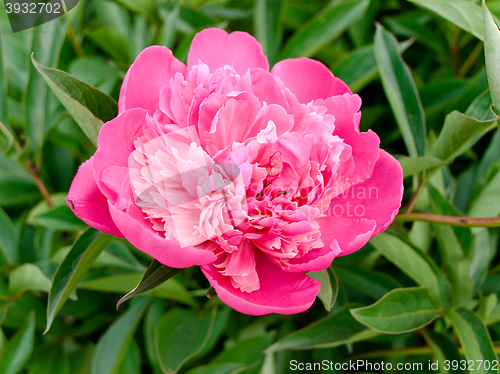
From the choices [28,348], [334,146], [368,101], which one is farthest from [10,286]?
[368,101]

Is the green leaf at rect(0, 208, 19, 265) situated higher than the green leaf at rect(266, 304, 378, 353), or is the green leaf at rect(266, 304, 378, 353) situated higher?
the green leaf at rect(0, 208, 19, 265)

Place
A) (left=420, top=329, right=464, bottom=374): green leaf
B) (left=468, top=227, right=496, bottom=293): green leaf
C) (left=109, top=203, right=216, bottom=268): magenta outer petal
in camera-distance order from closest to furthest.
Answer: (left=109, top=203, right=216, bottom=268): magenta outer petal, (left=420, top=329, right=464, bottom=374): green leaf, (left=468, top=227, right=496, bottom=293): green leaf

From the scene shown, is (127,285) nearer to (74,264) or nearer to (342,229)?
(74,264)

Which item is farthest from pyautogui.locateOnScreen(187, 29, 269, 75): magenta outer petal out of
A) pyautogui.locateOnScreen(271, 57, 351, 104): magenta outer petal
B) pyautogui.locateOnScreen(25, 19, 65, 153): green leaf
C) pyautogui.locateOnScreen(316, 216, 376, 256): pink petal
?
pyautogui.locateOnScreen(25, 19, 65, 153): green leaf

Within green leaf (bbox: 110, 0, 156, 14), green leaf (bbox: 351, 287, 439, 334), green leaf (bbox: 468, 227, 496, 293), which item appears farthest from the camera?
green leaf (bbox: 110, 0, 156, 14)

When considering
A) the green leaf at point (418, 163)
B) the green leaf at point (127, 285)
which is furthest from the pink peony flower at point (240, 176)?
the green leaf at point (127, 285)

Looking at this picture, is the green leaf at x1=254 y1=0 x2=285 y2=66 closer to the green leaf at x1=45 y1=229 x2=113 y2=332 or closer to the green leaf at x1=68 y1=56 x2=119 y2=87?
the green leaf at x1=68 y1=56 x2=119 y2=87

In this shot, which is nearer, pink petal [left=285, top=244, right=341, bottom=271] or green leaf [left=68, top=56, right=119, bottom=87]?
pink petal [left=285, top=244, right=341, bottom=271]
